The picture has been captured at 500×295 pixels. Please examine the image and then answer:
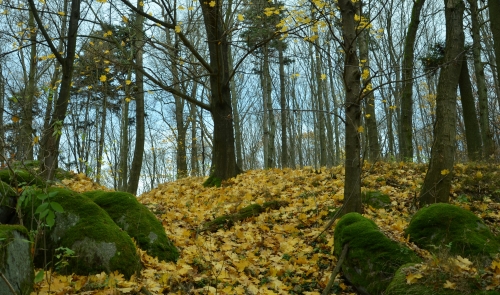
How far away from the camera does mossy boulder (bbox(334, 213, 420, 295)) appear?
4320 millimetres

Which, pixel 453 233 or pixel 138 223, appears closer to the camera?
pixel 453 233

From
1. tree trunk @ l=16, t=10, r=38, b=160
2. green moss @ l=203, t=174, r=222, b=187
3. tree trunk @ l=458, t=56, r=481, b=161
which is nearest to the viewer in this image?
tree trunk @ l=16, t=10, r=38, b=160

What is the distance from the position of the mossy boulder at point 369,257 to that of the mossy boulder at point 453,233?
1.33 feet

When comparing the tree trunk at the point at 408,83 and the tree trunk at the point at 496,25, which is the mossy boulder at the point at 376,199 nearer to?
the tree trunk at the point at 496,25

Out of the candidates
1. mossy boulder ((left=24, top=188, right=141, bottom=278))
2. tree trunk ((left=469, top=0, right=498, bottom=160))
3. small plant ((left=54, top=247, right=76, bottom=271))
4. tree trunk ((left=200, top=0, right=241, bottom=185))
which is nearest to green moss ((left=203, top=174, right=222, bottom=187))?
tree trunk ((left=200, top=0, right=241, bottom=185))

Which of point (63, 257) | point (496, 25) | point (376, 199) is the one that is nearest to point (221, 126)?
point (376, 199)

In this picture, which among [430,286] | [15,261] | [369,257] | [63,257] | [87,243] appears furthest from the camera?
[369,257]

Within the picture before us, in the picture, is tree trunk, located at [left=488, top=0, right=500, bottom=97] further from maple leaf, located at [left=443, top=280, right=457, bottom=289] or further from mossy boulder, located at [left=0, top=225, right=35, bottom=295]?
mossy boulder, located at [left=0, top=225, right=35, bottom=295]

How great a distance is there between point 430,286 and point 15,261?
3317mm

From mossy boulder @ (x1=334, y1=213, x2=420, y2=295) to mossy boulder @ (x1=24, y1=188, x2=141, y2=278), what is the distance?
244 centimetres

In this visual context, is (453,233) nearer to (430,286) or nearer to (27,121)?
(430,286)

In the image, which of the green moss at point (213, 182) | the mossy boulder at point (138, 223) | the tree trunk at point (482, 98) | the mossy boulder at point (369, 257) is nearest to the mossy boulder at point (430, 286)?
the mossy boulder at point (369, 257)

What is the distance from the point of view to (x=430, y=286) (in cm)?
330

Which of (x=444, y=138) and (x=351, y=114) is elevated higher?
(x=351, y=114)
